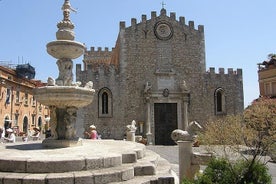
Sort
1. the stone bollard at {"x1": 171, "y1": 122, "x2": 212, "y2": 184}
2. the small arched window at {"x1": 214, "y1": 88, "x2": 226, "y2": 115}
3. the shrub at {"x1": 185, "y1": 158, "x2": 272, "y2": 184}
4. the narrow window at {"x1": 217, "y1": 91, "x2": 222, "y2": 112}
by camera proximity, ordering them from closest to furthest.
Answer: the shrub at {"x1": 185, "y1": 158, "x2": 272, "y2": 184}, the stone bollard at {"x1": 171, "y1": 122, "x2": 212, "y2": 184}, the small arched window at {"x1": 214, "y1": 88, "x2": 226, "y2": 115}, the narrow window at {"x1": 217, "y1": 91, "x2": 222, "y2": 112}

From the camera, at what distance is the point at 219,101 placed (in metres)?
26.5

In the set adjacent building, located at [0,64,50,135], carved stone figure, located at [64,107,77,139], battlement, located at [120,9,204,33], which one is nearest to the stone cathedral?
battlement, located at [120,9,204,33]

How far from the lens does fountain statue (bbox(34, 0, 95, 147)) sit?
752cm

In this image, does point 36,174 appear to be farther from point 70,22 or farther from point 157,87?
point 157,87

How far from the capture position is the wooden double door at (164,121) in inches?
982

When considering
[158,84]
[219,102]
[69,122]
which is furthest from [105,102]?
[69,122]

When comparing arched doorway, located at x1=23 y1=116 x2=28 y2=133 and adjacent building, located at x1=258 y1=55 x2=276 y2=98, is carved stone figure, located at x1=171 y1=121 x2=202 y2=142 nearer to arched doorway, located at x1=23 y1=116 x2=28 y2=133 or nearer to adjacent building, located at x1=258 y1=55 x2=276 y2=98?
adjacent building, located at x1=258 y1=55 x2=276 y2=98

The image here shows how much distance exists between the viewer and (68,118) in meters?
8.03

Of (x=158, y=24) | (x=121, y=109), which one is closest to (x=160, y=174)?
(x=121, y=109)

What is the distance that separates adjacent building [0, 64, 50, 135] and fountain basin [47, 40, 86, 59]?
26002 mm

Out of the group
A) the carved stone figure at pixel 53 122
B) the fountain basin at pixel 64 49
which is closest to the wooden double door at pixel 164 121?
the fountain basin at pixel 64 49

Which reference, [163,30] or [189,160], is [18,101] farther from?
[189,160]

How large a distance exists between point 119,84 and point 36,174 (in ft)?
64.5

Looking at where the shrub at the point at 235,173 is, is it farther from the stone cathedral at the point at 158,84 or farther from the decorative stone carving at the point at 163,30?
the decorative stone carving at the point at 163,30
